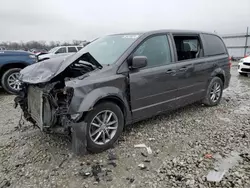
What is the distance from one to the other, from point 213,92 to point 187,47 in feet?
4.71

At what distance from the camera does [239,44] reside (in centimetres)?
1809

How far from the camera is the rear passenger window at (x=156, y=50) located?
3.76 metres

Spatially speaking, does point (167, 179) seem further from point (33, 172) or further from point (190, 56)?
point (190, 56)

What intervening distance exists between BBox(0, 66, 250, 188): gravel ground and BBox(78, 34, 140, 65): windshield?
133 centimetres

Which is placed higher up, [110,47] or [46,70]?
[110,47]

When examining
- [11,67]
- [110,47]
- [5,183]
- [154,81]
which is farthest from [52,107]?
[11,67]

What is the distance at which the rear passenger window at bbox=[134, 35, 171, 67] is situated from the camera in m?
3.76

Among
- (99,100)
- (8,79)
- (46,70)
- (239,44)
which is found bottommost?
(8,79)

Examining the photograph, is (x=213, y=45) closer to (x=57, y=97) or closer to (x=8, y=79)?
(x=57, y=97)

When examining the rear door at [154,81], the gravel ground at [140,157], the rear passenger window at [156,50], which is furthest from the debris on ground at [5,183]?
Answer: the rear passenger window at [156,50]

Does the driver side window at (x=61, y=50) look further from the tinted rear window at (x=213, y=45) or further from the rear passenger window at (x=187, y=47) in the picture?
the rear passenger window at (x=187, y=47)

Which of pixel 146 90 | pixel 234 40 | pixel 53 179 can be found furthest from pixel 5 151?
pixel 234 40

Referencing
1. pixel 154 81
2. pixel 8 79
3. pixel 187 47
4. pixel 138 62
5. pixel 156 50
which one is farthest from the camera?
pixel 8 79

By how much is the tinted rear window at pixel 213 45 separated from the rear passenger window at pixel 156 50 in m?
1.37
